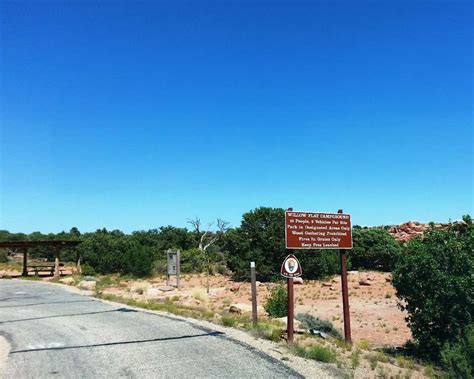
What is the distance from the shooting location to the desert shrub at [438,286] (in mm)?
10742

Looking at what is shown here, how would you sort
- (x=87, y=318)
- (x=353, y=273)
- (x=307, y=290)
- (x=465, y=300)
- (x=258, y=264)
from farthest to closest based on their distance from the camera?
(x=353, y=273) → (x=258, y=264) → (x=307, y=290) → (x=87, y=318) → (x=465, y=300)

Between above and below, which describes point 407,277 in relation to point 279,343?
above

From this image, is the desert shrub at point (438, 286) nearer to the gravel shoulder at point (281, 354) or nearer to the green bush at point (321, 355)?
the green bush at point (321, 355)

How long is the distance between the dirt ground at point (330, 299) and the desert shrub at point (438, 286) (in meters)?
2.64

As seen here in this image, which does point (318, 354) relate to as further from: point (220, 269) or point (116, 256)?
point (116, 256)

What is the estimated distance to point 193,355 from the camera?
334 inches

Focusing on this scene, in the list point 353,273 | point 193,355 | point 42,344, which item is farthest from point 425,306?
point 353,273

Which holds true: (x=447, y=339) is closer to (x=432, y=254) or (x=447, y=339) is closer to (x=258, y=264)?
(x=432, y=254)

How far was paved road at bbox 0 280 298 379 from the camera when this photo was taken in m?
7.48

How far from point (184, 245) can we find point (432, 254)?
177 ft

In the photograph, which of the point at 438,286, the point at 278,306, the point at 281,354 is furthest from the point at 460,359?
the point at 278,306

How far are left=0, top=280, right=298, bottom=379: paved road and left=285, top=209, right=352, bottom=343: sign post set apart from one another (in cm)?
276

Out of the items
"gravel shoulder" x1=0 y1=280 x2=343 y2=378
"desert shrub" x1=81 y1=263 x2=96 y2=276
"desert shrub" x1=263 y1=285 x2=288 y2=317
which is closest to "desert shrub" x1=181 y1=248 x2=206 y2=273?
"desert shrub" x1=81 y1=263 x2=96 y2=276

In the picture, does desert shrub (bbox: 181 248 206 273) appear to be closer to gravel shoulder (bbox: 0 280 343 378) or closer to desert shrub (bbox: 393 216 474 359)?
gravel shoulder (bbox: 0 280 343 378)
